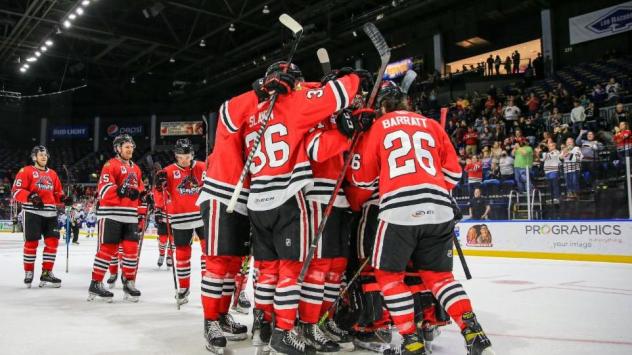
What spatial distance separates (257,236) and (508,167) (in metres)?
6.90

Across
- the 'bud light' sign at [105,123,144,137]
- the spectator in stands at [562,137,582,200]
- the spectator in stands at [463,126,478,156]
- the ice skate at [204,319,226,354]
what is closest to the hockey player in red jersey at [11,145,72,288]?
the ice skate at [204,319,226,354]

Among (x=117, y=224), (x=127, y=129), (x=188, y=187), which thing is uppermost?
(x=127, y=129)

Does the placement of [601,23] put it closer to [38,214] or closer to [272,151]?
[272,151]

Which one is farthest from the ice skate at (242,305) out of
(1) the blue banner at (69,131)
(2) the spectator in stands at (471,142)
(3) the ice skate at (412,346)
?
(1) the blue banner at (69,131)

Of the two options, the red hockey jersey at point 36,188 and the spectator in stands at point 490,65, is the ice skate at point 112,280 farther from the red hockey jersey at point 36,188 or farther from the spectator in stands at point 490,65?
the spectator in stands at point 490,65

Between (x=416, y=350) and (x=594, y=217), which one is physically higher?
(x=594, y=217)

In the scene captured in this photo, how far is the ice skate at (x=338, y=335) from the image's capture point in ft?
8.96

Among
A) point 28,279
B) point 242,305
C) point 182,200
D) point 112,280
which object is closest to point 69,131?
point 28,279

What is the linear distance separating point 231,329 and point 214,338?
16.4 inches

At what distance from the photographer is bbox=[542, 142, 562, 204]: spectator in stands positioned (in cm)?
732

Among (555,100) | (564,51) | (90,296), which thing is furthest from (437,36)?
(90,296)

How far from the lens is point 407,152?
8.15 feet

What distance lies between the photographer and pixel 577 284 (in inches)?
192

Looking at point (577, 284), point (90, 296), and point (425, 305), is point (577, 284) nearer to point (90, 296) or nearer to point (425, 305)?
point (425, 305)
